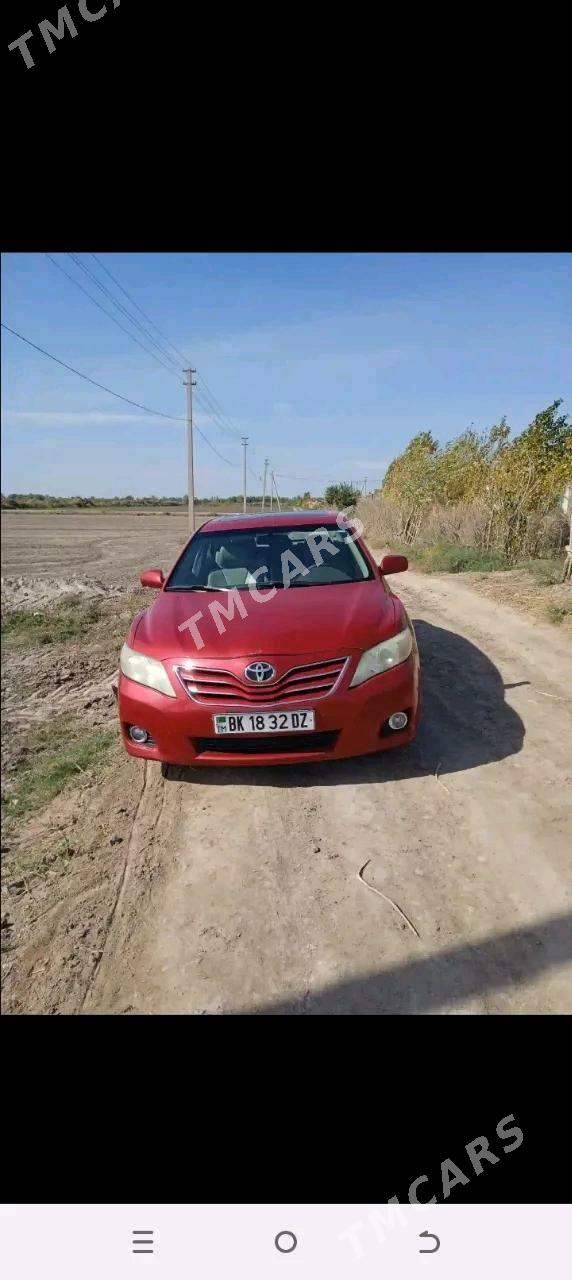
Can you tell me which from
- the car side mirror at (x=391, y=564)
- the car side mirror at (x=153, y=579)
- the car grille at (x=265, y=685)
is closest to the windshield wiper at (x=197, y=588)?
the car side mirror at (x=153, y=579)

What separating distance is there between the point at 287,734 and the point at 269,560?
4.91 feet

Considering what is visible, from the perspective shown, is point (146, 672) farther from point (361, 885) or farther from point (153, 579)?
point (361, 885)

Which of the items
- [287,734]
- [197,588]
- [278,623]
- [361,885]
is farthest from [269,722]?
[197,588]

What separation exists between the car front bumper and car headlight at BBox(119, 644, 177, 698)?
0.11 feet

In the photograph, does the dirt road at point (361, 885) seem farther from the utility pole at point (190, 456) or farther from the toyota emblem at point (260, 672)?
the utility pole at point (190, 456)

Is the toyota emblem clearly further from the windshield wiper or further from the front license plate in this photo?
the windshield wiper

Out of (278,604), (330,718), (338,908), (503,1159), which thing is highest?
(278,604)

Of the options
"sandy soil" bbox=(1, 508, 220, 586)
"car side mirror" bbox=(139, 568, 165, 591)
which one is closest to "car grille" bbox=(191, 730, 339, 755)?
"car side mirror" bbox=(139, 568, 165, 591)

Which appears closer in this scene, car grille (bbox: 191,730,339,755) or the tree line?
car grille (bbox: 191,730,339,755)

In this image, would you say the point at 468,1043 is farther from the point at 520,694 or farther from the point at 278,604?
the point at 520,694

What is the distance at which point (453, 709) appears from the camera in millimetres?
3615

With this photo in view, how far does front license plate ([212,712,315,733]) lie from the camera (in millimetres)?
2457
